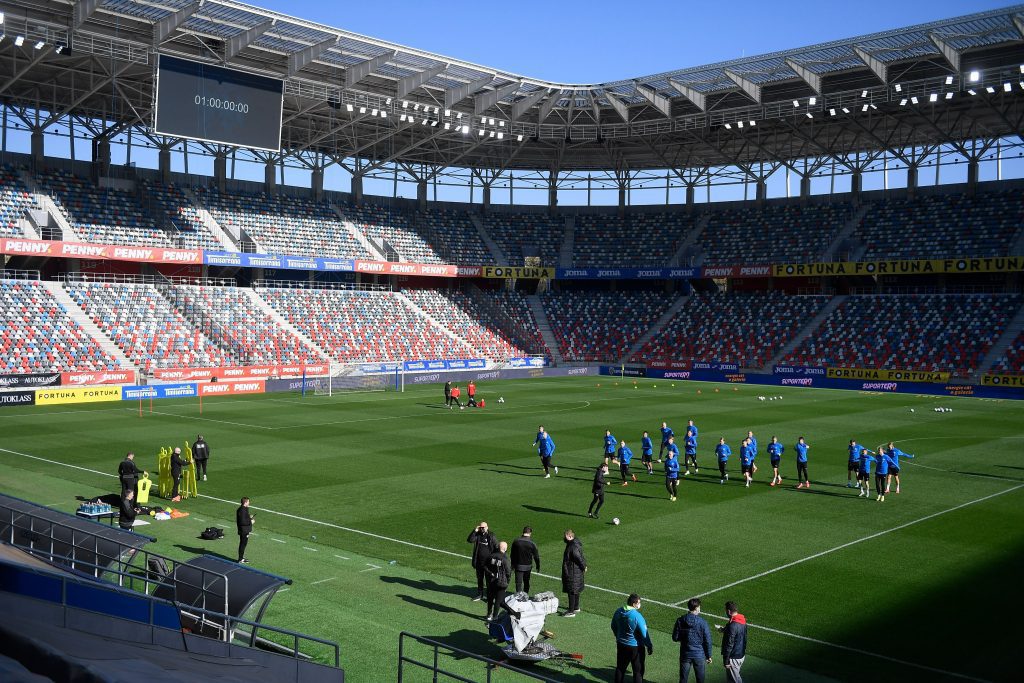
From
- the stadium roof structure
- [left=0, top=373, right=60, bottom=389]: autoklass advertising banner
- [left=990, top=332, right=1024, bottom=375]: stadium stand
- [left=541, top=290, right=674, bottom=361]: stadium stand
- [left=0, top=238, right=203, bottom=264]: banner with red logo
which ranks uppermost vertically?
the stadium roof structure

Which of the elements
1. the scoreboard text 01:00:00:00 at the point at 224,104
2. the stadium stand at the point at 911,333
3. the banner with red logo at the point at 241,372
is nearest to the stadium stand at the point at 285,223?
the banner with red logo at the point at 241,372

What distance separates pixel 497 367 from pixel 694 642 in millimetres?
55254

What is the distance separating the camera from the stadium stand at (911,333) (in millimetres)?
58562

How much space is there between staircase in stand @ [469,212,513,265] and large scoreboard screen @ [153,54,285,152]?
30.9 metres

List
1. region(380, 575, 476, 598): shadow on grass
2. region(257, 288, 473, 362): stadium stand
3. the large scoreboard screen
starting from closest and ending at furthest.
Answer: region(380, 575, 476, 598): shadow on grass
the large scoreboard screen
region(257, 288, 473, 362): stadium stand

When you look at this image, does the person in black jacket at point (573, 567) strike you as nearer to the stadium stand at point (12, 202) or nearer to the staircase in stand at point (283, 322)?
the stadium stand at point (12, 202)

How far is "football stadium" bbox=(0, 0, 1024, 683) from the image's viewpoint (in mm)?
13242

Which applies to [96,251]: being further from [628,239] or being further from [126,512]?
[628,239]

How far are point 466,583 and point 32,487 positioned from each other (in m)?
14.0

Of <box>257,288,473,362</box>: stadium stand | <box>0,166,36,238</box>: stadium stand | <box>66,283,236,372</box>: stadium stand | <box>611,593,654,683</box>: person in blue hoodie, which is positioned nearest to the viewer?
<box>611,593,654,683</box>: person in blue hoodie

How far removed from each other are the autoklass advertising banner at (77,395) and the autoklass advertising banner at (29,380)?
0.54m

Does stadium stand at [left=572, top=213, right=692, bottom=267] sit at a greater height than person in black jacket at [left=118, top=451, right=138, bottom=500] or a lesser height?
Result: greater

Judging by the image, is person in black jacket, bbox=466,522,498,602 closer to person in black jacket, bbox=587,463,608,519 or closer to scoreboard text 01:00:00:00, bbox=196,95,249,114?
person in black jacket, bbox=587,463,608,519

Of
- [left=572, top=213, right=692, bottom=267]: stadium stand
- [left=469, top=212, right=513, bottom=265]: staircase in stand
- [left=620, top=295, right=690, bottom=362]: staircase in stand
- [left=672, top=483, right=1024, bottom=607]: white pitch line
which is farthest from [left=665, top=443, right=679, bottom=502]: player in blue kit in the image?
[left=469, top=212, right=513, bottom=265]: staircase in stand
